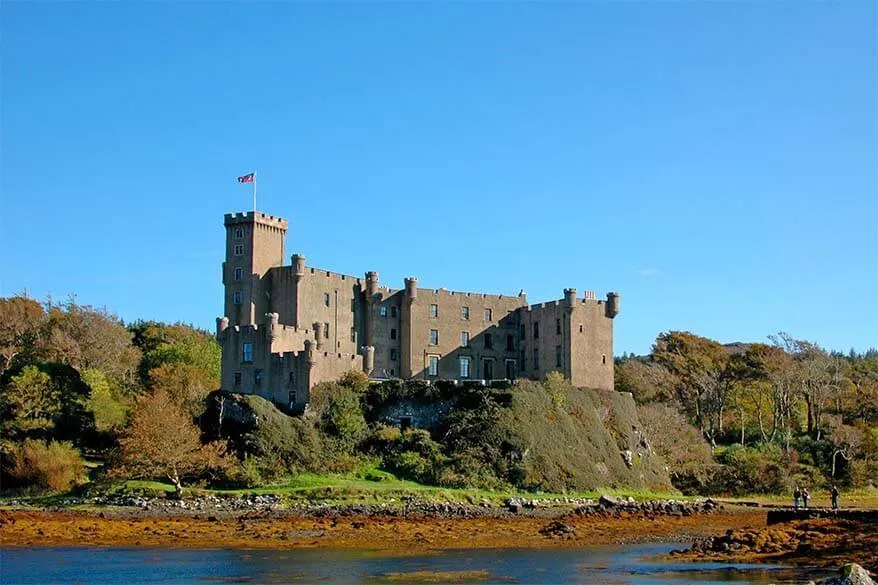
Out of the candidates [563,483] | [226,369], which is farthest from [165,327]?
[563,483]

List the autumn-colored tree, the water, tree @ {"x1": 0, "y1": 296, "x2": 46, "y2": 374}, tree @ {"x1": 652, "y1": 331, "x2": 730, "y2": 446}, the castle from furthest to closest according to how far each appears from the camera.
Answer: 1. tree @ {"x1": 652, "y1": 331, "x2": 730, "y2": 446}
2. tree @ {"x1": 0, "y1": 296, "x2": 46, "y2": 374}
3. the castle
4. the autumn-colored tree
5. the water

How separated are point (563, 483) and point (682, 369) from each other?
2948 centimetres

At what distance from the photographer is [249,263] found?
69562mm

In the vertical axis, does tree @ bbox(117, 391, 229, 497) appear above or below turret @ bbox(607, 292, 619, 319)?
below

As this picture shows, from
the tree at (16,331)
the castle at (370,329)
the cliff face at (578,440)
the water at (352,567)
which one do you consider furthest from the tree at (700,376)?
the tree at (16,331)

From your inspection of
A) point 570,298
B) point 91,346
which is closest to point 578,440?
point 570,298

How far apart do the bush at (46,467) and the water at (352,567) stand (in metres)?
18.4

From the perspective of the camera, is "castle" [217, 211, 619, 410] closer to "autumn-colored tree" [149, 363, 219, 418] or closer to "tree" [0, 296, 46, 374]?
"autumn-colored tree" [149, 363, 219, 418]

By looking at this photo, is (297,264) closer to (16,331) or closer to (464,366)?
(464,366)

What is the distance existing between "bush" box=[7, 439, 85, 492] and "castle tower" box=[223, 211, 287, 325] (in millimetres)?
13102

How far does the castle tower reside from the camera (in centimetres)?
6919

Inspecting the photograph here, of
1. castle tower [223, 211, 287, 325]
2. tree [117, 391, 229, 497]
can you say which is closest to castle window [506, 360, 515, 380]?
castle tower [223, 211, 287, 325]

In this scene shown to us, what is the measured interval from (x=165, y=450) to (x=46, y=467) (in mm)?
7634

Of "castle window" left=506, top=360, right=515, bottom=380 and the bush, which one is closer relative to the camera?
the bush
